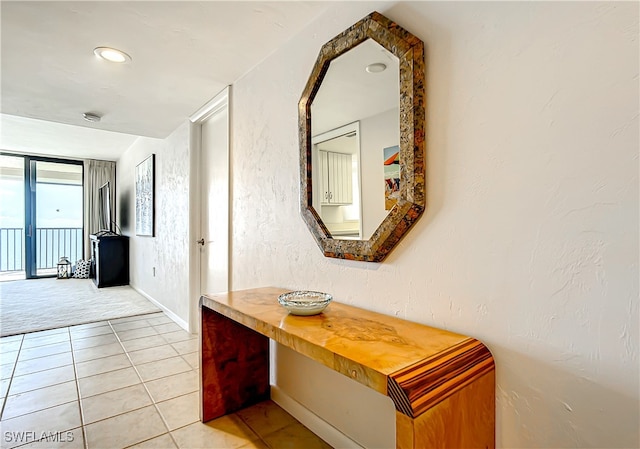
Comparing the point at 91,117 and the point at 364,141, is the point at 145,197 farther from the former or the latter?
the point at 364,141

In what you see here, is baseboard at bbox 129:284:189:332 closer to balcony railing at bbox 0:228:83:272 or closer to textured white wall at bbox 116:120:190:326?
textured white wall at bbox 116:120:190:326

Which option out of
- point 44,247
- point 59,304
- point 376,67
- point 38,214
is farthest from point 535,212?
point 44,247

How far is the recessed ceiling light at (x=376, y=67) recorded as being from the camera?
1.35m

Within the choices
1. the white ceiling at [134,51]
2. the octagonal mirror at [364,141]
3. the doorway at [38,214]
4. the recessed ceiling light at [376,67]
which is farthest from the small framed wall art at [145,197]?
the recessed ceiling light at [376,67]

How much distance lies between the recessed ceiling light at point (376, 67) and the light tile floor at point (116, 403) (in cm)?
167

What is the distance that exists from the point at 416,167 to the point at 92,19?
171cm

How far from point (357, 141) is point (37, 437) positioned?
6.74 ft

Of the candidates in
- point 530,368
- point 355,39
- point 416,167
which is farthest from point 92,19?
point 530,368

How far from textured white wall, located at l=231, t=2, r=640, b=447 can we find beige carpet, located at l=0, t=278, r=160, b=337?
12.1 ft

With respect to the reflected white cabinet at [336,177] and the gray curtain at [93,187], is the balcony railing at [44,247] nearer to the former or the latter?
the gray curtain at [93,187]

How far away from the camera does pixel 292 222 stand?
6.18 ft

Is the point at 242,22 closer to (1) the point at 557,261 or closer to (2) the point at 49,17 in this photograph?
(2) the point at 49,17

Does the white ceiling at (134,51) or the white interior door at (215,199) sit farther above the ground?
the white ceiling at (134,51)

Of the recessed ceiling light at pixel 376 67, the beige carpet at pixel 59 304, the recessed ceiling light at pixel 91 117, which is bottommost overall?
the beige carpet at pixel 59 304
